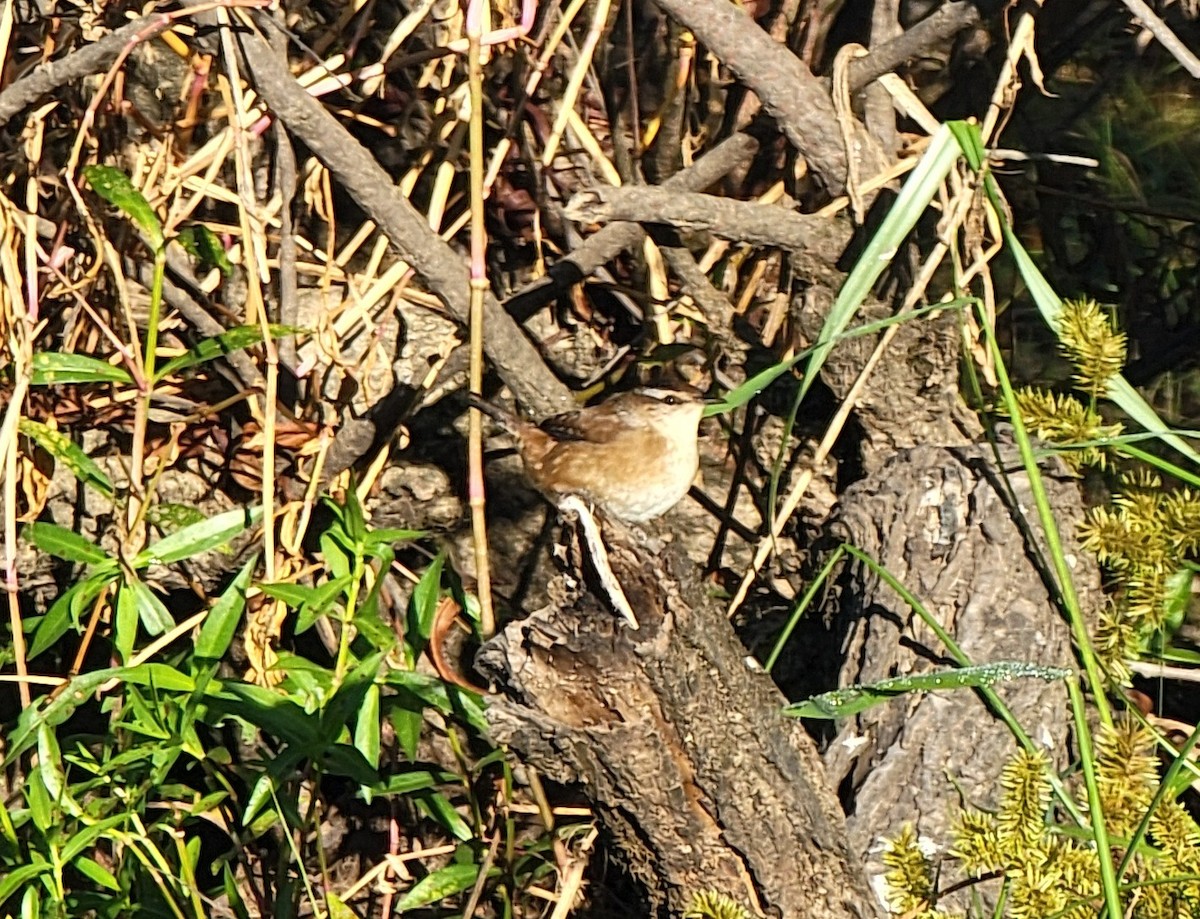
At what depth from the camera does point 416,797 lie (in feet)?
Result: 10.5

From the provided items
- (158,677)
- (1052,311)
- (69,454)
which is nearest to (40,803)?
(158,677)

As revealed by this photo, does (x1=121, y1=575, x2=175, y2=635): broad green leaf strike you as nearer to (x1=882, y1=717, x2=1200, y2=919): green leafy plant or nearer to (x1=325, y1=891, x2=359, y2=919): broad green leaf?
(x1=325, y1=891, x2=359, y2=919): broad green leaf

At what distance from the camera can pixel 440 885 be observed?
9.94 feet

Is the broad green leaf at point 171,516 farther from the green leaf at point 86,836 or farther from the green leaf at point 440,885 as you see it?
the green leaf at point 440,885

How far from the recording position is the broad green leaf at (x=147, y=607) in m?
2.94

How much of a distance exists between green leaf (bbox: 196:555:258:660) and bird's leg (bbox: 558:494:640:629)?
2.37 feet

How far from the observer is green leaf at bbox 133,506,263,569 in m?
2.93

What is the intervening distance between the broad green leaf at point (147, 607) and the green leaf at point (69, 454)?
0.68 feet

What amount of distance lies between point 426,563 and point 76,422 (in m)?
0.91

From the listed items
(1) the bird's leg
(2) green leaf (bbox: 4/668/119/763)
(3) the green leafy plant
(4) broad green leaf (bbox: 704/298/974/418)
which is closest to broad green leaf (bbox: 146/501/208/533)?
(2) green leaf (bbox: 4/668/119/763)

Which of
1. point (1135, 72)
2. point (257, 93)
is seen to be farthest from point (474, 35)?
point (1135, 72)

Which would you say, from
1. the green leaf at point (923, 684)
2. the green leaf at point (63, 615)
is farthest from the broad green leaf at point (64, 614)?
the green leaf at point (923, 684)

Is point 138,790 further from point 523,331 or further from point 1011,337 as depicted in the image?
point 1011,337

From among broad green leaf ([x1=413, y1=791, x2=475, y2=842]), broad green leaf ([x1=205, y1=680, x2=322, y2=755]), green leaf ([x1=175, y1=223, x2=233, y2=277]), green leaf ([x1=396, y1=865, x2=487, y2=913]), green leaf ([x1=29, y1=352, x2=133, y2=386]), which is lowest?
green leaf ([x1=396, y1=865, x2=487, y2=913])
